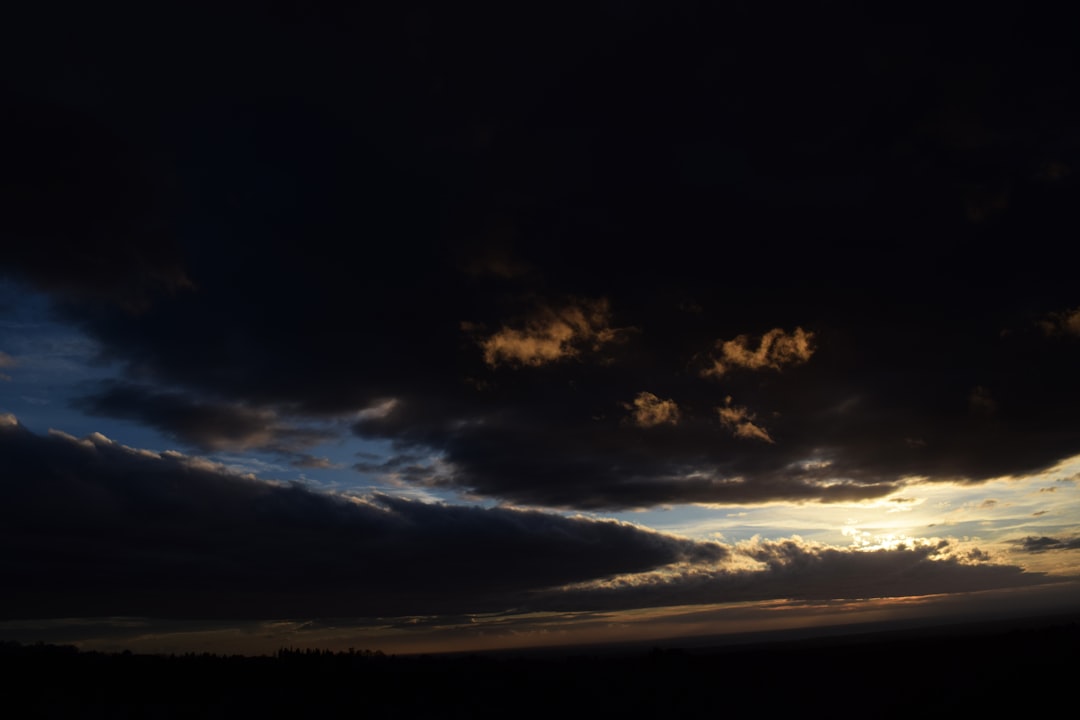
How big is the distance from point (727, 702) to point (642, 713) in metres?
7.49

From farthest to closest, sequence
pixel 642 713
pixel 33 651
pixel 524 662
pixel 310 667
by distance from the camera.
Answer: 1. pixel 33 651
2. pixel 524 662
3. pixel 310 667
4. pixel 642 713

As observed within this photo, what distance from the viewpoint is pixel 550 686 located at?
55938 millimetres

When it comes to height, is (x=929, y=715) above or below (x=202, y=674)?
below

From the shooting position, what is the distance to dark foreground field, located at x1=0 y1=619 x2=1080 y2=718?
4566cm

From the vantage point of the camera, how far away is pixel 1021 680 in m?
50.1

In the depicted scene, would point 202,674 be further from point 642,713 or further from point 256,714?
point 642,713

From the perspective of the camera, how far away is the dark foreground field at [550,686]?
150 ft

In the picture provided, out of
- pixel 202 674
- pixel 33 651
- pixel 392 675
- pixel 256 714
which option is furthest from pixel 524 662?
pixel 33 651

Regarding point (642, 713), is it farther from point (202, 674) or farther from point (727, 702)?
point (202, 674)

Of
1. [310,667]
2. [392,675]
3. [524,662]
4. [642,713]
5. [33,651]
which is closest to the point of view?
[642,713]

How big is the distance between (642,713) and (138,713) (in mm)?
30867

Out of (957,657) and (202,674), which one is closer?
(202,674)

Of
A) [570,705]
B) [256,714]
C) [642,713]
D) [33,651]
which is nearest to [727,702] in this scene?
[642,713]

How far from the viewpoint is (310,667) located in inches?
2520
